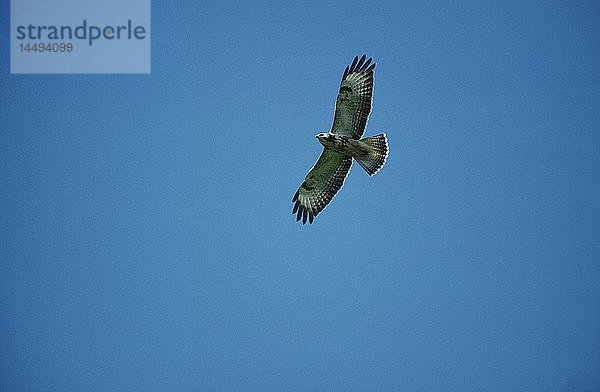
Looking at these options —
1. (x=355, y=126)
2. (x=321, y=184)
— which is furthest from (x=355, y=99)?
(x=321, y=184)

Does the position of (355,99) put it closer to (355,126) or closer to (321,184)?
(355,126)

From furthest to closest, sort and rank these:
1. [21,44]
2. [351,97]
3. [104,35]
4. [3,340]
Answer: [3,340], [21,44], [104,35], [351,97]

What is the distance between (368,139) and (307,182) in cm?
134

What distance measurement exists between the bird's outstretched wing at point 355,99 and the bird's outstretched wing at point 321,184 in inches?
21.3

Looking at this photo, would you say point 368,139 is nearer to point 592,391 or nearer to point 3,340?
point 592,391

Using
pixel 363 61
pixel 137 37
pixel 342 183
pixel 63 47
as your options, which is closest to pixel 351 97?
pixel 363 61

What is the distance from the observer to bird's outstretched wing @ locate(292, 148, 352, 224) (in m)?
9.44

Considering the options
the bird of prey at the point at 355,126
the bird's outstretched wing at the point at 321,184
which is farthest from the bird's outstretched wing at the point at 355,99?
the bird's outstretched wing at the point at 321,184

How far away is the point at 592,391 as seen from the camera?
2725cm

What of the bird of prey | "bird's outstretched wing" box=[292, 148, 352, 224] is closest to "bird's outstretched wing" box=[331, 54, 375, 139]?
the bird of prey

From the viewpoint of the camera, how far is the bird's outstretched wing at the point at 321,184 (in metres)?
9.44

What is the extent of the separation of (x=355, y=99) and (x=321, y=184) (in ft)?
5.09

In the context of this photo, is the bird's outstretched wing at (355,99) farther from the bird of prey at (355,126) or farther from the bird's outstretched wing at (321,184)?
the bird's outstretched wing at (321,184)

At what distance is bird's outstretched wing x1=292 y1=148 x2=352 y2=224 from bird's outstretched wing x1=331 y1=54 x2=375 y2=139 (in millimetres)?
541
